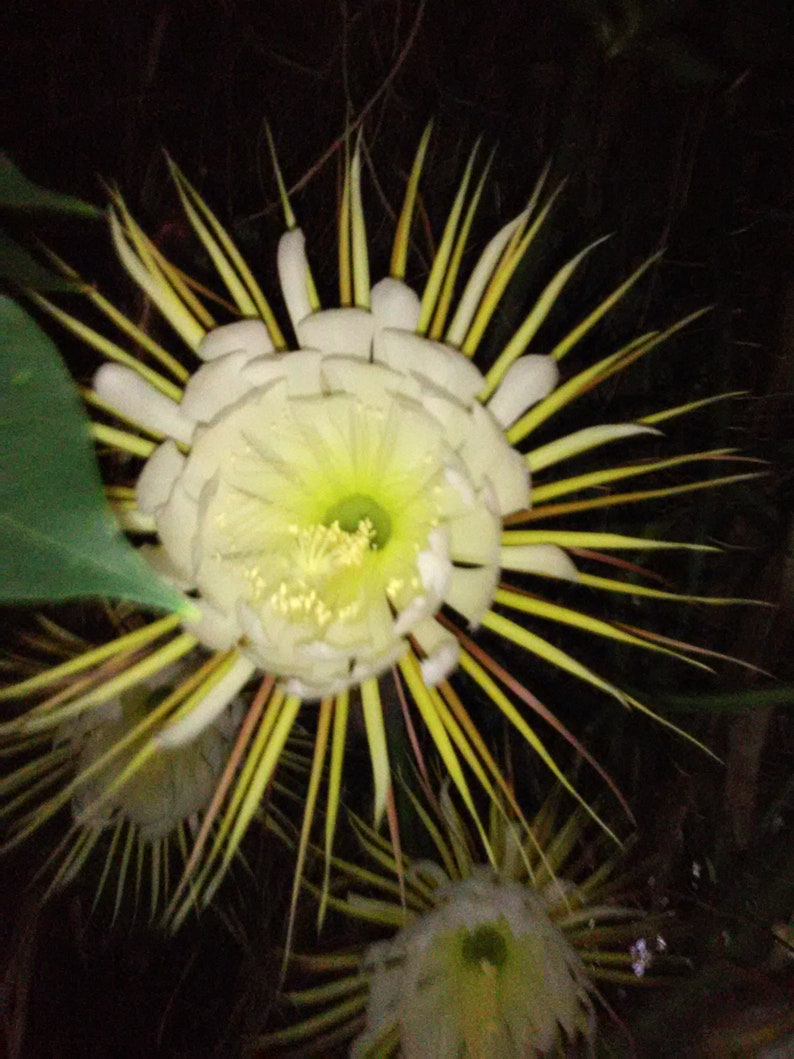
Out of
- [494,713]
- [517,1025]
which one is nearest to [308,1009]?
[517,1025]

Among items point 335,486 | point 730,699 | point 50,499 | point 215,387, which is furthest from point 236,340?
point 730,699

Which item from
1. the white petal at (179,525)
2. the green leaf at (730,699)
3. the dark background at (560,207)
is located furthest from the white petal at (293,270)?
the green leaf at (730,699)

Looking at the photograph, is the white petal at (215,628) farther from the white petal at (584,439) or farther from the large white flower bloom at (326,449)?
the white petal at (584,439)

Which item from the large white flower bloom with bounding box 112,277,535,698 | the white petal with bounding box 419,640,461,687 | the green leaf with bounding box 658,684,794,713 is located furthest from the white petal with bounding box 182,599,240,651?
the green leaf with bounding box 658,684,794,713

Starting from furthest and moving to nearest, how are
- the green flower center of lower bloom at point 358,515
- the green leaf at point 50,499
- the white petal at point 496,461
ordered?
the green flower center of lower bloom at point 358,515 < the white petal at point 496,461 < the green leaf at point 50,499

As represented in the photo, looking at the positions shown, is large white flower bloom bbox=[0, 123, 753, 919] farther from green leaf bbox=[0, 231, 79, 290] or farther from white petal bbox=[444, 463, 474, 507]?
green leaf bbox=[0, 231, 79, 290]

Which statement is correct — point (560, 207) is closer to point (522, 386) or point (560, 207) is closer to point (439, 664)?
point (522, 386)
